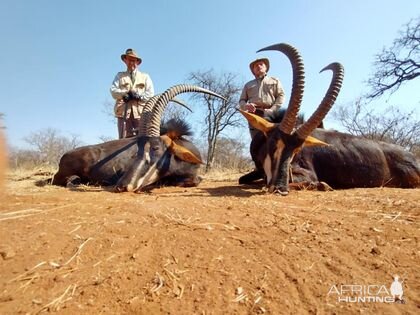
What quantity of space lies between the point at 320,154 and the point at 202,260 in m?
4.11

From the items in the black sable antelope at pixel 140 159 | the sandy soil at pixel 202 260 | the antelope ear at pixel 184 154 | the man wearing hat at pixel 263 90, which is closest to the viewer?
the sandy soil at pixel 202 260

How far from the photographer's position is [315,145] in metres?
5.36

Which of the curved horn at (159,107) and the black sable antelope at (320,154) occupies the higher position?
the curved horn at (159,107)

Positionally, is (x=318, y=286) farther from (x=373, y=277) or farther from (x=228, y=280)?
(x=228, y=280)

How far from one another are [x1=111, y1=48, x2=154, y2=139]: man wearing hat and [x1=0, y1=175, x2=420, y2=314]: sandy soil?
15.5 ft

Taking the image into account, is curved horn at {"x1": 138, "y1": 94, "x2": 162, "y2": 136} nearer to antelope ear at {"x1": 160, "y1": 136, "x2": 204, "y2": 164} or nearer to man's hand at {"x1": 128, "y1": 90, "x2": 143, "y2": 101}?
antelope ear at {"x1": 160, "y1": 136, "x2": 204, "y2": 164}

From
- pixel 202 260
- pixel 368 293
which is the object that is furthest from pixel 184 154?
pixel 368 293

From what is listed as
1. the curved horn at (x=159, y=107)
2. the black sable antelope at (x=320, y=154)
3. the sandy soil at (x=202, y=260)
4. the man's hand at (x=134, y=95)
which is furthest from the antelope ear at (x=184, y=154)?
the sandy soil at (x=202, y=260)

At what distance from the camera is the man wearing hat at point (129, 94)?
24.2 feet

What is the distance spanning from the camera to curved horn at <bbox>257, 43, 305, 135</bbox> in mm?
5031

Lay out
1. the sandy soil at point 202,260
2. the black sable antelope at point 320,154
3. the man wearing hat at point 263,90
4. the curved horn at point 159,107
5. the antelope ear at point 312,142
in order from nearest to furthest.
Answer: the sandy soil at point 202,260
the black sable antelope at point 320,154
the antelope ear at point 312,142
the curved horn at point 159,107
the man wearing hat at point 263,90

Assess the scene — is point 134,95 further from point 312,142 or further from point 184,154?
point 312,142

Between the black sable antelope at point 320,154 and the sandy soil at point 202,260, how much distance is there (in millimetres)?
2118

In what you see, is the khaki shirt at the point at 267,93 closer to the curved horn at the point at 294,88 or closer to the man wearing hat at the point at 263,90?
the man wearing hat at the point at 263,90
